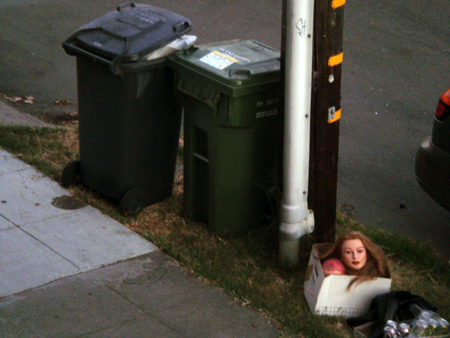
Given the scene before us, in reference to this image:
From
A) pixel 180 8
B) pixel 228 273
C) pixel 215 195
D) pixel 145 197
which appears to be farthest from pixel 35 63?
pixel 228 273

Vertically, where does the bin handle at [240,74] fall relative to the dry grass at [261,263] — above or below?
above

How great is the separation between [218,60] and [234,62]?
4.8 inches

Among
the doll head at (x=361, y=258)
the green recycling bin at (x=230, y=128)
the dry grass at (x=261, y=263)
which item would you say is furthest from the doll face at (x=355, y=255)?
the green recycling bin at (x=230, y=128)

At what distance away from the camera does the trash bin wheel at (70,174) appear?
5492 mm

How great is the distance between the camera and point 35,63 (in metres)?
8.86

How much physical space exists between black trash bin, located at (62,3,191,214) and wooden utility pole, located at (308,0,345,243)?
121cm

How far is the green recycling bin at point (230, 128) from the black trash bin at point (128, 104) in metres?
0.23

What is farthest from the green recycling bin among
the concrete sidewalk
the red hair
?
the red hair

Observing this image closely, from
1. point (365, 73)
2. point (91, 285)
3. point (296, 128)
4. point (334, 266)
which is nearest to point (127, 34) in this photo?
point (296, 128)

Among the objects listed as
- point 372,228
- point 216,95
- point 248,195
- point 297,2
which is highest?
point 297,2

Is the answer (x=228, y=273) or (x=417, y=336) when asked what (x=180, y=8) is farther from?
(x=417, y=336)

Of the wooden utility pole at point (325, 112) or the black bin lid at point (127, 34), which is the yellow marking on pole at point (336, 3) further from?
the black bin lid at point (127, 34)

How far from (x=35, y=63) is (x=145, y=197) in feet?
14.0

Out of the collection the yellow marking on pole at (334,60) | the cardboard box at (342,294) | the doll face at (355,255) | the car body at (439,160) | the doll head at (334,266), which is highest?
the yellow marking on pole at (334,60)
